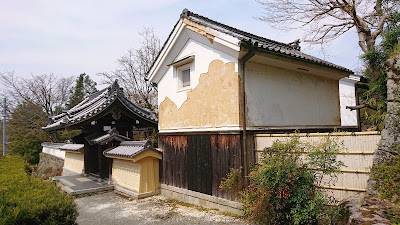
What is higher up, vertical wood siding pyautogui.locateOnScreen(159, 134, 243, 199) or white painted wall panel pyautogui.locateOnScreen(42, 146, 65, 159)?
vertical wood siding pyautogui.locateOnScreen(159, 134, 243, 199)

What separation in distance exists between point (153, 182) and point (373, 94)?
8.31 m

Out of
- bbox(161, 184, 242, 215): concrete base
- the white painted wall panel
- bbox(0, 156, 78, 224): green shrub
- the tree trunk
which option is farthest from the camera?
the white painted wall panel

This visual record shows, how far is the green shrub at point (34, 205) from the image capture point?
338 cm

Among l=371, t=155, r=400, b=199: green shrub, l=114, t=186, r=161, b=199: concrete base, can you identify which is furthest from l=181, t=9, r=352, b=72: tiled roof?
l=114, t=186, r=161, b=199: concrete base

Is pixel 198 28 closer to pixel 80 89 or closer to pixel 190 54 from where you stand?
pixel 190 54

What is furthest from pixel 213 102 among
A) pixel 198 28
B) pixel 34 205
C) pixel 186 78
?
pixel 34 205

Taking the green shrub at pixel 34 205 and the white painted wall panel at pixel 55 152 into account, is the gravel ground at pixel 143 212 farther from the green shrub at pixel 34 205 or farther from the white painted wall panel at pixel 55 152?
the white painted wall panel at pixel 55 152

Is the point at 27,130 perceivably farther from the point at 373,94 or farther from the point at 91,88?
the point at 373,94

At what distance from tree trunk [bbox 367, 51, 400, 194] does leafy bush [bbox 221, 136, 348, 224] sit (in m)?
0.77

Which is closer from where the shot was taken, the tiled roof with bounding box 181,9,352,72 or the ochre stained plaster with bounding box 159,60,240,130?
the tiled roof with bounding box 181,9,352,72

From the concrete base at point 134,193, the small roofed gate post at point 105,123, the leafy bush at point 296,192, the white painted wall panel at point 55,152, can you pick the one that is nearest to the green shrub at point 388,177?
the leafy bush at point 296,192

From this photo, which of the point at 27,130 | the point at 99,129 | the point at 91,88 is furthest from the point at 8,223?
the point at 91,88

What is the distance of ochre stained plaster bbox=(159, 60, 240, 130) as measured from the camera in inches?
Result: 288

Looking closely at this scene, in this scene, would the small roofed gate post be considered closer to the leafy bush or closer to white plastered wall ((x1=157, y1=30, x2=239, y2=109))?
white plastered wall ((x1=157, y1=30, x2=239, y2=109))
